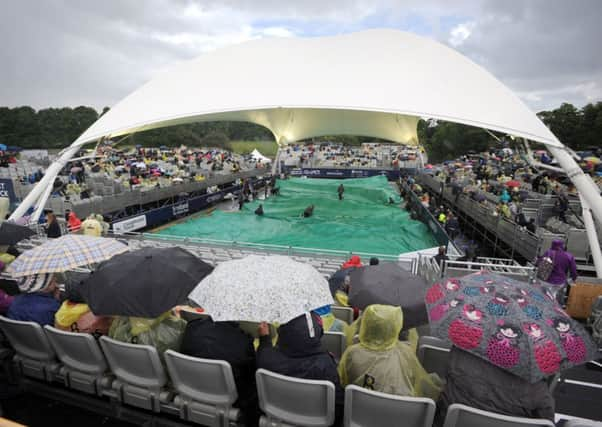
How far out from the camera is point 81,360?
295 centimetres

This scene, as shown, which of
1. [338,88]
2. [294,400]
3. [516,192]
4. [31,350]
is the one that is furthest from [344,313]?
[516,192]

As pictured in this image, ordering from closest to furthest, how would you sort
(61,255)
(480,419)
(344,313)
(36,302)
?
(480,419) → (36,302) → (61,255) → (344,313)

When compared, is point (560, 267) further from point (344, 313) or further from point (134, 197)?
point (134, 197)

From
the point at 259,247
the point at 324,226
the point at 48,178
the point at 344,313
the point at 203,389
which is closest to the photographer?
the point at 203,389

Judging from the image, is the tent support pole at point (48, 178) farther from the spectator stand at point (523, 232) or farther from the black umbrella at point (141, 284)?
the spectator stand at point (523, 232)

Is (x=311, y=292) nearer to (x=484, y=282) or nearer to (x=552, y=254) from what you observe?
(x=484, y=282)

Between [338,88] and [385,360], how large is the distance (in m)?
7.43

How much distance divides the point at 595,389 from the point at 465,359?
3.22 metres

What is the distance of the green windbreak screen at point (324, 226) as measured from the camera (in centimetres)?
1229

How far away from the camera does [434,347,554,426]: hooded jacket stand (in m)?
2.15

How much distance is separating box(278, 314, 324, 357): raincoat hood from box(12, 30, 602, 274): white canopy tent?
20.3ft

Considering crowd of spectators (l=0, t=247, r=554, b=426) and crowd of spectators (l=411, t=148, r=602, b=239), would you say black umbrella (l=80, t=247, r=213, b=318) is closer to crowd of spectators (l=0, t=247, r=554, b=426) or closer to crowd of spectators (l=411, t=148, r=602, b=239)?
crowd of spectators (l=0, t=247, r=554, b=426)

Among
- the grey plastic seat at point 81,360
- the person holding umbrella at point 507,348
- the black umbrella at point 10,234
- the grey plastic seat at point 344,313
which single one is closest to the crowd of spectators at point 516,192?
the grey plastic seat at point 344,313

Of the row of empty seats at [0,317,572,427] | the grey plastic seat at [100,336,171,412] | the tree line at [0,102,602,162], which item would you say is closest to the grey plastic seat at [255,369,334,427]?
→ the row of empty seats at [0,317,572,427]
